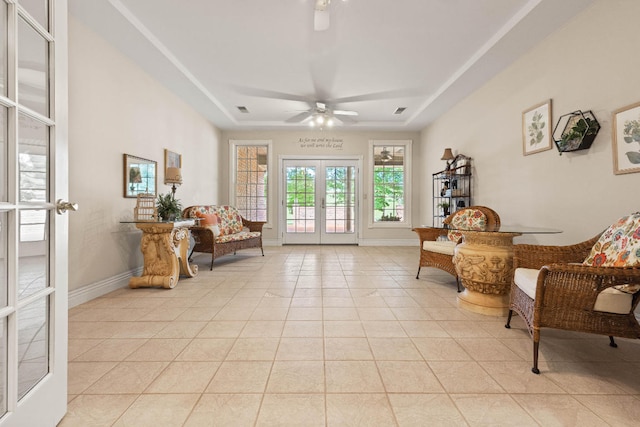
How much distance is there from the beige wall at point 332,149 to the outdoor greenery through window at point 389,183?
0.19 m

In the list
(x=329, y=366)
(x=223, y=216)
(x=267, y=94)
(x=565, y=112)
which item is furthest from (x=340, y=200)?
(x=329, y=366)

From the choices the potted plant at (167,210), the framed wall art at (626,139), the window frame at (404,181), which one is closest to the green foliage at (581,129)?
the framed wall art at (626,139)

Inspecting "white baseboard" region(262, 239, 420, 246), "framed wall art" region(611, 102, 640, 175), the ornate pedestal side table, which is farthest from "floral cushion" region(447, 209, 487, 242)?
"white baseboard" region(262, 239, 420, 246)

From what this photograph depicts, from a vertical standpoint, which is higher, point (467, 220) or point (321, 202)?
point (321, 202)

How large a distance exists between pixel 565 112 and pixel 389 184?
3.98 metres

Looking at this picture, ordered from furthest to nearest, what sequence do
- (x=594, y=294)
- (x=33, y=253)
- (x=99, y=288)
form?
1. (x=99, y=288)
2. (x=594, y=294)
3. (x=33, y=253)

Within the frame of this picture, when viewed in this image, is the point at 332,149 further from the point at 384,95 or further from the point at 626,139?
the point at 626,139

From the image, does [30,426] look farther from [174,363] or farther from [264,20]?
[264,20]

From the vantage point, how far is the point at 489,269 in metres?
2.38

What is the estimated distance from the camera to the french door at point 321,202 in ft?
21.7

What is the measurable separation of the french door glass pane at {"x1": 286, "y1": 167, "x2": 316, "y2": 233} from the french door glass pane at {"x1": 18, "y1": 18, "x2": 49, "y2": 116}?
554 centimetres

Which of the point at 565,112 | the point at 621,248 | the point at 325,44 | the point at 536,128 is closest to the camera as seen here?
the point at 621,248

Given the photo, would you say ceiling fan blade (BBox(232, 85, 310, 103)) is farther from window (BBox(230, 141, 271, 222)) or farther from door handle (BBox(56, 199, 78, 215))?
door handle (BBox(56, 199, 78, 215))

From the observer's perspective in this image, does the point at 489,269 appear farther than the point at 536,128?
No
